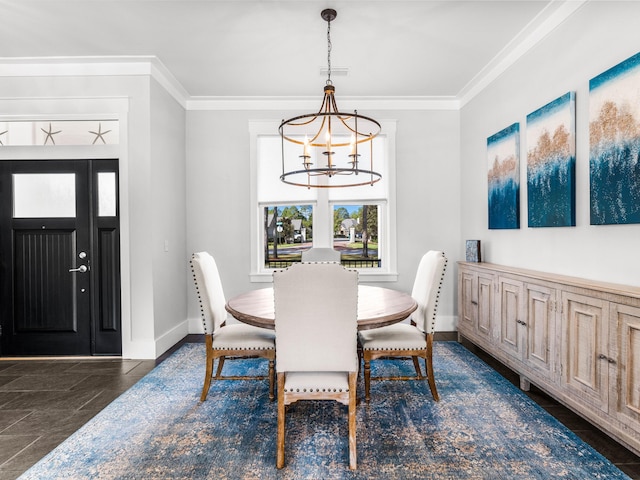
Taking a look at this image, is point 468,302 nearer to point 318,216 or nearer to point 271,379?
point 318,216

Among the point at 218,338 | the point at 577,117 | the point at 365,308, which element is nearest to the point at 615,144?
the point at 577,117

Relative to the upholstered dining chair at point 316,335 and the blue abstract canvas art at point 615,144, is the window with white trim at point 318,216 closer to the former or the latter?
the blue abstract canvas art at point 615,144

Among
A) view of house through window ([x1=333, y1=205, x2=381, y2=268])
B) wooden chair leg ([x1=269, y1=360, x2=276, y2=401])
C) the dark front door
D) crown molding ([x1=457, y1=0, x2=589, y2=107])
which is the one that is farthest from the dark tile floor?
crown molding ([x1=457, y1=0, x2=589, y2=107])

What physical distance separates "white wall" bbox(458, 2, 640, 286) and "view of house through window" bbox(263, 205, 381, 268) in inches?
53.0

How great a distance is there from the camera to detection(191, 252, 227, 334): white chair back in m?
2.65

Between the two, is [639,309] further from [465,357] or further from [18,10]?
[18,10]

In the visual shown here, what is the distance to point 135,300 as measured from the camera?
12.1 feet

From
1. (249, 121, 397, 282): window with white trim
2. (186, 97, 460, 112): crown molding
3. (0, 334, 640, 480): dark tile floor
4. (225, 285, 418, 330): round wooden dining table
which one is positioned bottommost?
(0, 334, 640, 480): dark tile floor

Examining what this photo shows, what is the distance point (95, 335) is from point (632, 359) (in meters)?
4.32

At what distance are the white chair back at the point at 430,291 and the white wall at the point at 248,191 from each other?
172 centimetres

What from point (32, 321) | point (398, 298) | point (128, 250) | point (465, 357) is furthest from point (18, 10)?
point (465, 357)

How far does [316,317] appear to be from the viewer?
1.96 meters

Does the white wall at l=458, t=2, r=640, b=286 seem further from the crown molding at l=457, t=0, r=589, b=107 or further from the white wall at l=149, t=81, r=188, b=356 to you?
the white wall at l=149, t=81, r=188, b=356

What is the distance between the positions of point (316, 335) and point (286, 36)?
100 inches
